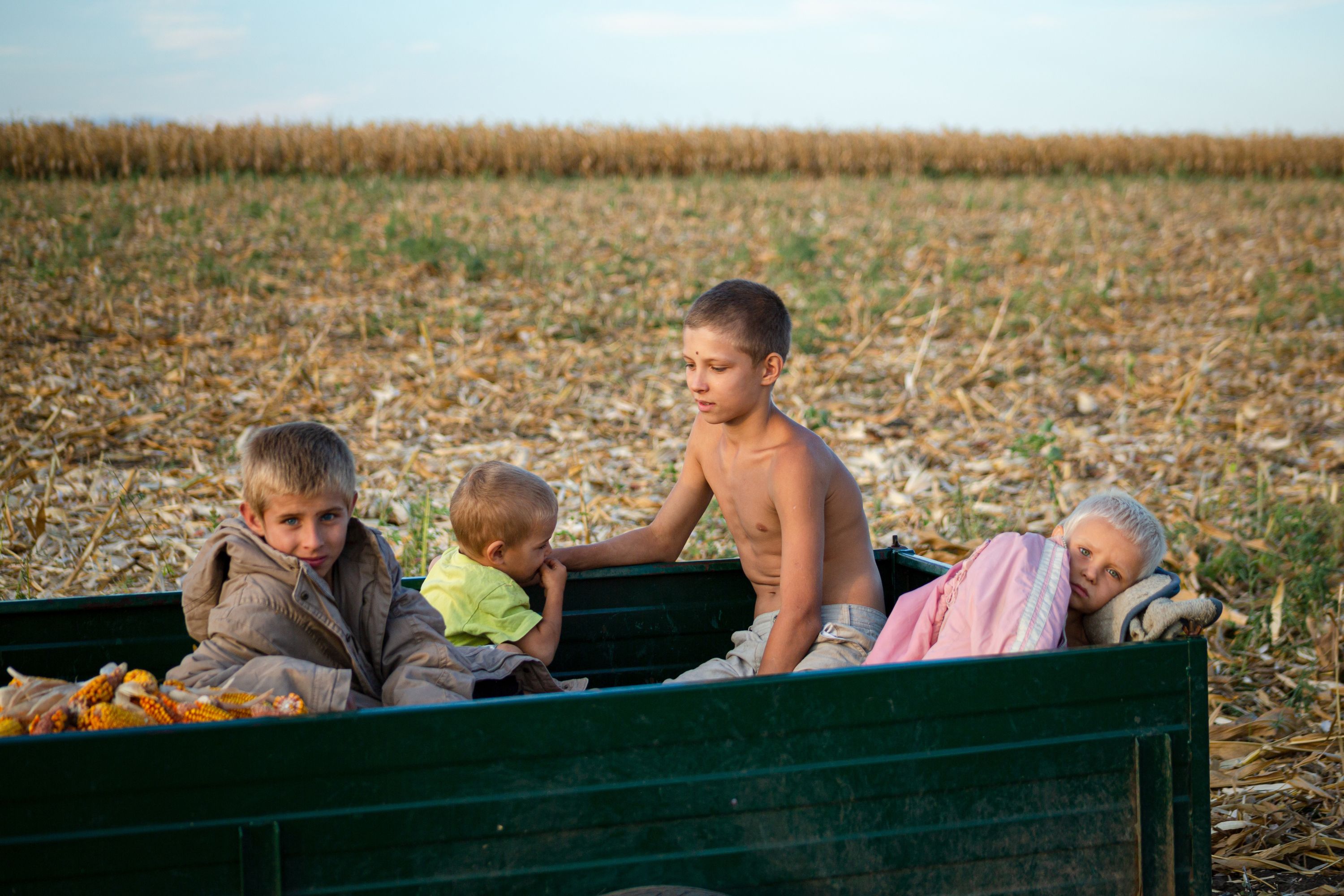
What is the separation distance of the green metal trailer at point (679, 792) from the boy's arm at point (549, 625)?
1170 millimetres

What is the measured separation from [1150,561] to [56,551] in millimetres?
4405

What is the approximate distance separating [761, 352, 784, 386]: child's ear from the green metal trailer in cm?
121

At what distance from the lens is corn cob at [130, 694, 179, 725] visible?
5.65 ft

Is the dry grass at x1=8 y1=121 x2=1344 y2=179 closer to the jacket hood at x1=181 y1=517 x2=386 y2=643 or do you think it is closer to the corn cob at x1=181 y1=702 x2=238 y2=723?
Result: the jacket hood at x1=181 y1=517 x2=386 y2=643

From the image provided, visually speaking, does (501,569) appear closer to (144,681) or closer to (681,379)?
(144,681)

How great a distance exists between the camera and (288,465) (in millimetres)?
2158

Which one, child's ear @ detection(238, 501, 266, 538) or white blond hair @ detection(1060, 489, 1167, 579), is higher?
child's ear @ detection(238, 501, 266, 538)

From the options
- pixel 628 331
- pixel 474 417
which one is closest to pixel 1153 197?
pixel 628 331

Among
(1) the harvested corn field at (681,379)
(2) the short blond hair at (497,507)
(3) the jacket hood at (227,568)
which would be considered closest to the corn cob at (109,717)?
(3) the jacket hood at (227,568)

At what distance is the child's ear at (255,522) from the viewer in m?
2.22

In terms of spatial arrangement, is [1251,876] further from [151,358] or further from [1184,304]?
[1184,304]

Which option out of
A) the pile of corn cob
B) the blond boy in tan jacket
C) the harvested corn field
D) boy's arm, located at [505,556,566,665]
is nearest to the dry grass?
the harvested corn field

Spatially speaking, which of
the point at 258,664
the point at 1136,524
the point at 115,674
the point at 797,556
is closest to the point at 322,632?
the point at 258,664

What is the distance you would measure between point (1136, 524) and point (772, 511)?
0.90 m
